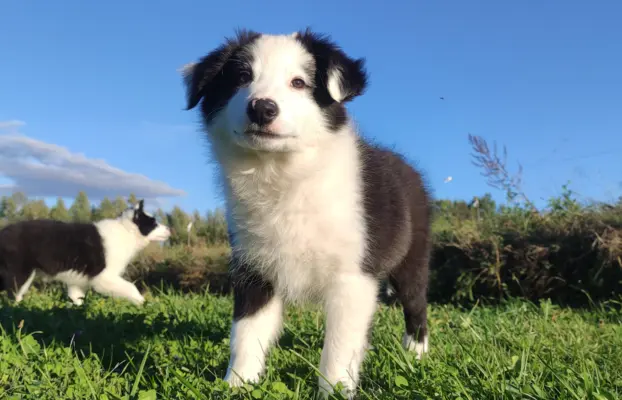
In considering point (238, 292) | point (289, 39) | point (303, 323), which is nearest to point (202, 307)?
point (303, 323)

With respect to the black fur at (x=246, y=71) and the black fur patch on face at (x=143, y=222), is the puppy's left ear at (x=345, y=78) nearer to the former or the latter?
the black fur at (x=246, y=71)

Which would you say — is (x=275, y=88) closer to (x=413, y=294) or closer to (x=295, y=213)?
(x=295, y=213)

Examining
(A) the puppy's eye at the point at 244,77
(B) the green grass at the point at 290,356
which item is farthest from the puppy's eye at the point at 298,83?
(B) the green grass at the point at 290,356

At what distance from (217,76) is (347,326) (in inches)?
66.3

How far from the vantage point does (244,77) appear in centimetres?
318

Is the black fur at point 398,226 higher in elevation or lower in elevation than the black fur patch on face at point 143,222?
higher

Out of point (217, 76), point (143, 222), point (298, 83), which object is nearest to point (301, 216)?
point (298, 83)

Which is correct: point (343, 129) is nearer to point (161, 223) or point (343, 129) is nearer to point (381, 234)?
point (381, 234)

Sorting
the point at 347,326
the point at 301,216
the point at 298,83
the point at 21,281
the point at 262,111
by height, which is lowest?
the point at 21,281

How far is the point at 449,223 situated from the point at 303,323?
418cm

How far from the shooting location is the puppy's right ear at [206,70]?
340 centimetres

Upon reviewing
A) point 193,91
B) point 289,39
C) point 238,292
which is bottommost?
point 238,292

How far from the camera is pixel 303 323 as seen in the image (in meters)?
4.71

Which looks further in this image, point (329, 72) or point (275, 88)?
point (329, 72)
